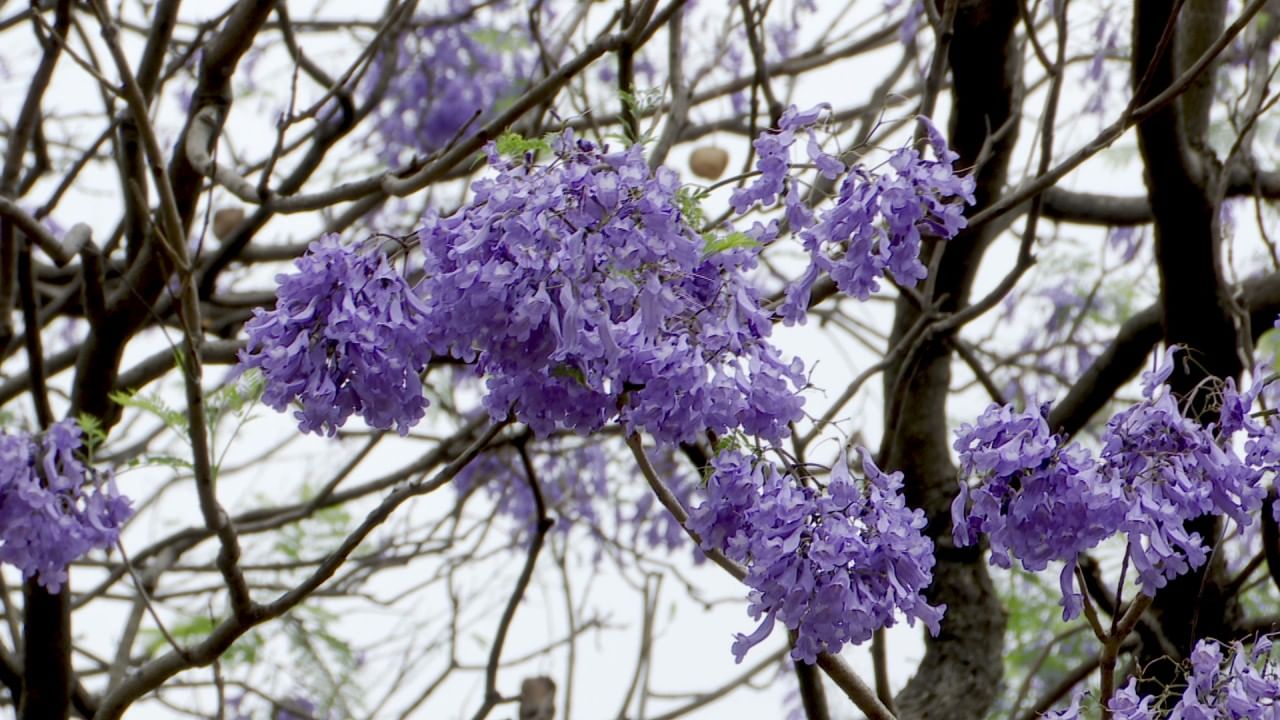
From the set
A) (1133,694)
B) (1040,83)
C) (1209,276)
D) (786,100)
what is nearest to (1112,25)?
(1040,83)

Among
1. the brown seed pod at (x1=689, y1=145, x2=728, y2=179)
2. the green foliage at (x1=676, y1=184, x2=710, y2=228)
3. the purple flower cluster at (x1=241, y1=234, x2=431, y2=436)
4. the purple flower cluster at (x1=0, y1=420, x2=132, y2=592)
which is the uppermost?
the brown seed pod at (x1=689, y1=145, x2=728, y2=179)

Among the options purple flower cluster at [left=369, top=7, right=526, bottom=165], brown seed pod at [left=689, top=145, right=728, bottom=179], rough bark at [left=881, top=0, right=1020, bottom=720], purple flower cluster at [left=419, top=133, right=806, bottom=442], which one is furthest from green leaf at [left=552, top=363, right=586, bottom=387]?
purple flower cluster at [left=369, top=7, right=526, bottom=165]

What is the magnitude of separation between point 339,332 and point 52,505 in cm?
106

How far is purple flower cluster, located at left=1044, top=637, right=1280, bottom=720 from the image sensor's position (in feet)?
5.57

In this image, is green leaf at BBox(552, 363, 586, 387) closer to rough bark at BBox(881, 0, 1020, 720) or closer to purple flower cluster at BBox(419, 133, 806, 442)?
purple flower cluster at BBox(419, 133, 806, 442)

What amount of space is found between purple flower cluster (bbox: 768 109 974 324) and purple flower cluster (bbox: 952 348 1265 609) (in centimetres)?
21

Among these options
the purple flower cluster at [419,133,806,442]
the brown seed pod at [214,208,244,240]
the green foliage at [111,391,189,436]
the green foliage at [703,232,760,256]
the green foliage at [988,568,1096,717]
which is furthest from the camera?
the brown seed pod at [214,208,244,240]

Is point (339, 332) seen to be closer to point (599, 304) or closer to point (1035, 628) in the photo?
point (599, 304)

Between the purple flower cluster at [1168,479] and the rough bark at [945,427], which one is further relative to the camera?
the rough bark at [945,427]

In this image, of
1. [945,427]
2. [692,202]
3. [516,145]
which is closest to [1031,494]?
[692,202]

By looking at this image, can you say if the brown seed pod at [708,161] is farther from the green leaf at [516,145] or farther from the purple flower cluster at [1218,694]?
the purple flower cluster at [1218,694]

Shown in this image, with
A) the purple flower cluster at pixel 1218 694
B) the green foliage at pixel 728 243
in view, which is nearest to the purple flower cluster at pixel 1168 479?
the purple flower cluster at pixel 1218 694

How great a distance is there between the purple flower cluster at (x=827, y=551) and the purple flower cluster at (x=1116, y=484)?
97 mm

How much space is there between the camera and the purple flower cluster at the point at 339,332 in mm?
1622
